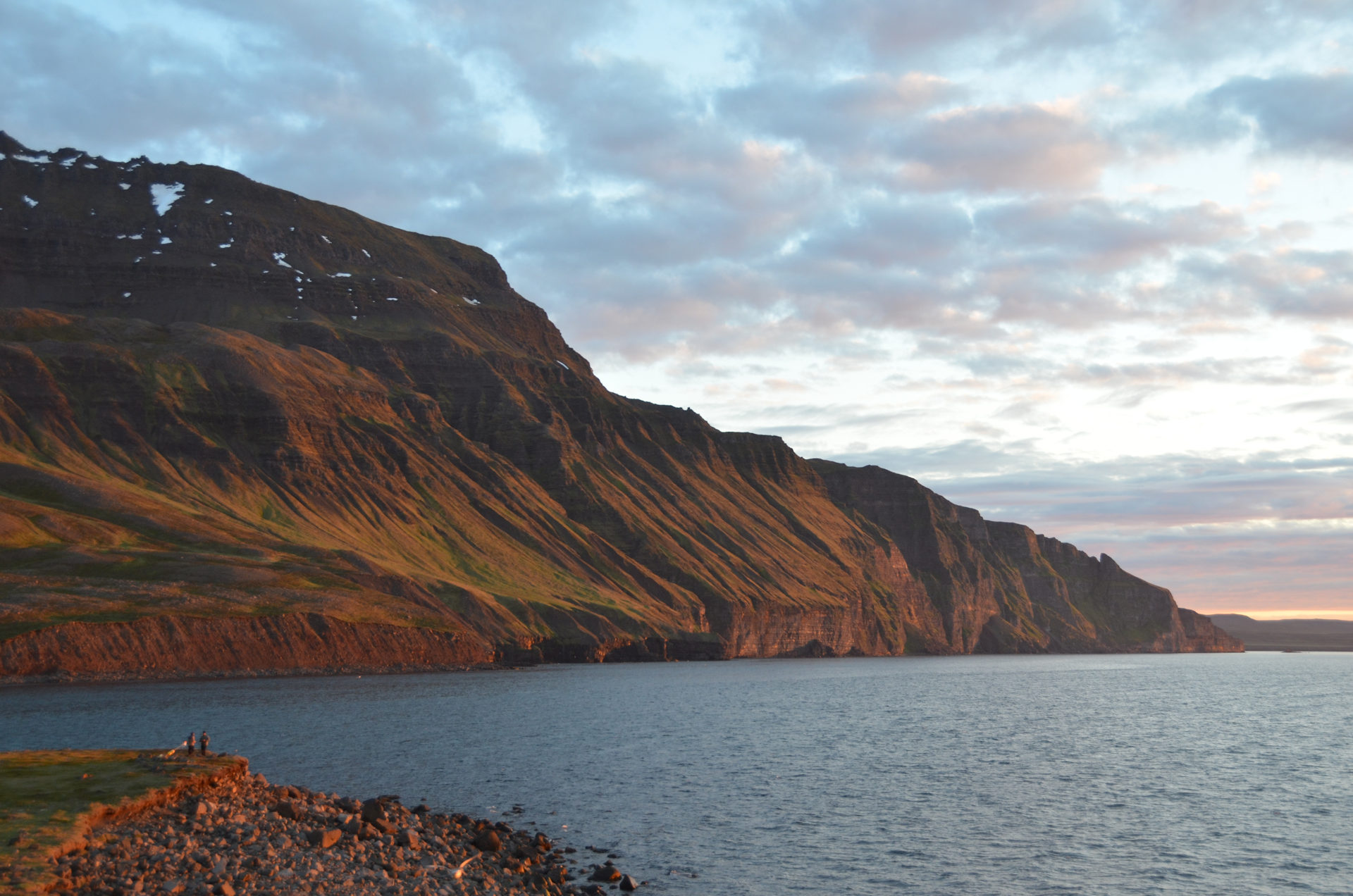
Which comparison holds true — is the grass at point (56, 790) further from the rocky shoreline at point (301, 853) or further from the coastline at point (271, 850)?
the rocky shoreline at point (301, 853)

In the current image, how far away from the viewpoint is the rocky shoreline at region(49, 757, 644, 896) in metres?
30.6

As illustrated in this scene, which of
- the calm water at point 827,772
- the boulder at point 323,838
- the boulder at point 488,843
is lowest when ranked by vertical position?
the calm water at point 827,772

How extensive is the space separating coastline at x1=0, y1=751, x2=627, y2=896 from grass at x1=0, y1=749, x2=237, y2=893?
117 millimetres

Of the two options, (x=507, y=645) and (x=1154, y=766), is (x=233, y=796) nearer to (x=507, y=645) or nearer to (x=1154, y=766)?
(x=1154, y=766)

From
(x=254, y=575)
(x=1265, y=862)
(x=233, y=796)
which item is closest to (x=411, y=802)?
(x=233, y=796)

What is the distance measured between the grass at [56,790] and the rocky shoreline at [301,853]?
0.70m

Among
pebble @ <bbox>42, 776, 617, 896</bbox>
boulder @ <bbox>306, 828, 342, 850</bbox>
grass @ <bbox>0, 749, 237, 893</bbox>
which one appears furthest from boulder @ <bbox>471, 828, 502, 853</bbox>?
grass @ <bbox>0, 749, 237, 893</bbox>

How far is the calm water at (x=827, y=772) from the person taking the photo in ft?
151

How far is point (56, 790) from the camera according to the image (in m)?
36.5

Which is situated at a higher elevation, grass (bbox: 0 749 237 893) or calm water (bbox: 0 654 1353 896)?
grass (bbox: 0 749 237 893)

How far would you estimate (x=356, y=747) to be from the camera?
77.8 m

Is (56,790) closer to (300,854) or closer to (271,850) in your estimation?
(271,850)

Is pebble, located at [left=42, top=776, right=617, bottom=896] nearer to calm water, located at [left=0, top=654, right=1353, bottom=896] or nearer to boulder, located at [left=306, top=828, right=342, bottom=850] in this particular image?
boulder, located at [left=306, top=828, right=342, bottom=850]

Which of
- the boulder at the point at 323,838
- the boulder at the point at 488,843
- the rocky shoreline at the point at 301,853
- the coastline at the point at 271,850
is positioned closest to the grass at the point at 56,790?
the coastline at the point at 271,850
